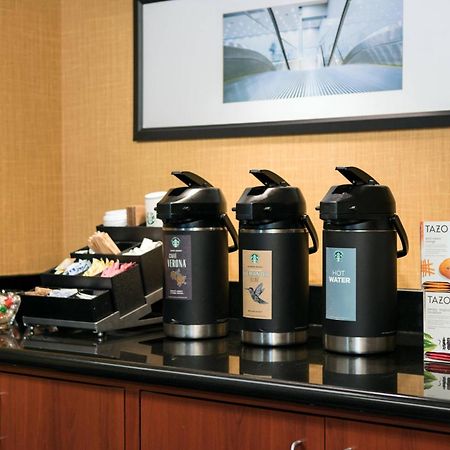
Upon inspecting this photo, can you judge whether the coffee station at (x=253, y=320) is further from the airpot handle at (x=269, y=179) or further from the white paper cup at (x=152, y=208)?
the white paper cup at (x=152, y=208)

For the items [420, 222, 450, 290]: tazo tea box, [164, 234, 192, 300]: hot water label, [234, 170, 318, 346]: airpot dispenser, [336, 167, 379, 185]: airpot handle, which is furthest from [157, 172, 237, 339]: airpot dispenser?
[420, 222, 450, 290]: tazo tea box

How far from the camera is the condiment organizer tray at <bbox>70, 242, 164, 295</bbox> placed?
7.19ft

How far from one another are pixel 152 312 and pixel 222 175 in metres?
0.45

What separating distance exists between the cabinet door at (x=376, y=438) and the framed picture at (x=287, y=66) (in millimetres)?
878

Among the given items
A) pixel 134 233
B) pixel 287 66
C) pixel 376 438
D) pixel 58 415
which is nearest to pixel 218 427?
pixel 376 438

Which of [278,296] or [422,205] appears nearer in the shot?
[278,296]

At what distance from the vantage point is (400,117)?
2.13 meters

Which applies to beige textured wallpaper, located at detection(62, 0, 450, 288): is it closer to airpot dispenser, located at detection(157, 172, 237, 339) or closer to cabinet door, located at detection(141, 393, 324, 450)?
airpot dispenser, located at detection(157, 172, 237, 339)

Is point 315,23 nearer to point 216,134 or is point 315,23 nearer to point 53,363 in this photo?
point 216,134

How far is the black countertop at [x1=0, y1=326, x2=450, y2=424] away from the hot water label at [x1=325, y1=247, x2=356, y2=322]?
0.09 m

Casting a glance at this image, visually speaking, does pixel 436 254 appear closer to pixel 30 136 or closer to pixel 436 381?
pixel 436 381

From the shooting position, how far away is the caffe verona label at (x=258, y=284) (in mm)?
1929

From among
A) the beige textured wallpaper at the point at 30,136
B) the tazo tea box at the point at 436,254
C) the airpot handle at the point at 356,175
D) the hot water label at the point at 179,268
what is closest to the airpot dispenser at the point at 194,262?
the hot water label at the point at 179,268

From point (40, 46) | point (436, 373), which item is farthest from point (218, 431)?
point (40, 46)
